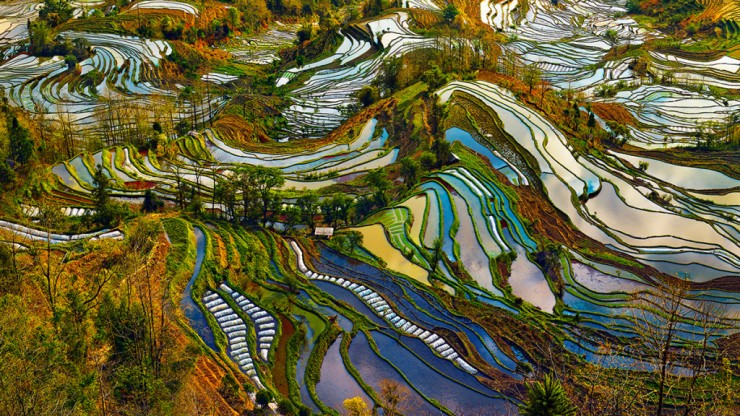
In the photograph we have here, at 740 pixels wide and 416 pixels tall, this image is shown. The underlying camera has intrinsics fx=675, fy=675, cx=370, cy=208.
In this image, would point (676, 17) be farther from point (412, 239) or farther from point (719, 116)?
point (412, 239)

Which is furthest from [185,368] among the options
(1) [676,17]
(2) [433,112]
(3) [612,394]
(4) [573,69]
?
(1) [676,17]

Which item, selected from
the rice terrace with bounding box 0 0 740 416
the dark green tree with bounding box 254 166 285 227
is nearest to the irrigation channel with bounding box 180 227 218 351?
the rice terrace with bounding box 0 0 740 416

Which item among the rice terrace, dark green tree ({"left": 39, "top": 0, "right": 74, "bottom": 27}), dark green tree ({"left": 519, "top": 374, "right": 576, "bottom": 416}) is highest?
dark green tree ({"left": 39, "top": 0, "right": 74, "bottom": 27})

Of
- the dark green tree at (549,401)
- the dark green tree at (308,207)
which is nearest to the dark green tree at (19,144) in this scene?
the dark green tree at (308,207)

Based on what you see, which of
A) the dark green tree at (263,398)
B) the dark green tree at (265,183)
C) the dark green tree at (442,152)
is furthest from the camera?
the dark green tree at (442,152)

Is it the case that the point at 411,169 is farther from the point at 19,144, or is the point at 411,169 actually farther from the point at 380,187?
the point at 19,144

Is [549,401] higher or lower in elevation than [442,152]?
higher

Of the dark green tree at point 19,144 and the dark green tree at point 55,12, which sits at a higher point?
the dark green tree at point 55,12

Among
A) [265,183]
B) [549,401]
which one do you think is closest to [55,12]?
[265,183]

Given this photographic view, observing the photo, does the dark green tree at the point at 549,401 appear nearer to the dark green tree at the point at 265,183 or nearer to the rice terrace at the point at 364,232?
the rice terrace at the point at 364,232

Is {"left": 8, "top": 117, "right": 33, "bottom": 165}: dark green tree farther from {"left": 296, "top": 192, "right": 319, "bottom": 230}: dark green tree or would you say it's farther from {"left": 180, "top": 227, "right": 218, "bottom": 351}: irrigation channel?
{"left": 296, "top": 192, "right": 319, "bottom": 230}: dark green tree
